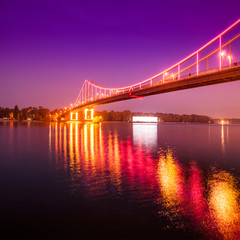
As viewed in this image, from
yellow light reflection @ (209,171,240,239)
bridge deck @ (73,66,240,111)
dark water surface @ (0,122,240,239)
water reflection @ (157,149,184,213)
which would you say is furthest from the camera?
bridge deck @ (73,66,240,111)

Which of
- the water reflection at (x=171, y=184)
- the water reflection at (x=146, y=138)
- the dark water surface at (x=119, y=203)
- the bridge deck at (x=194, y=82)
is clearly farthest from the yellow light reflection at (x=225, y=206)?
the bridge deck at (x=194, y=82)

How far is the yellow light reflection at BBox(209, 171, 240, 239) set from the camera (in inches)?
154

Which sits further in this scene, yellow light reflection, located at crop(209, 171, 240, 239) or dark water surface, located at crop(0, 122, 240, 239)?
yellow light reflection, located at crop(209, 171, 240, 239)

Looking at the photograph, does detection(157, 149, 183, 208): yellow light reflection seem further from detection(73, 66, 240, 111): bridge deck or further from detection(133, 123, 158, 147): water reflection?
detection(73, 66, 240, 111): bridge deck

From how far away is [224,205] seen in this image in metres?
4.96

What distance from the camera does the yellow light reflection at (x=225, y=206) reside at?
3.92m

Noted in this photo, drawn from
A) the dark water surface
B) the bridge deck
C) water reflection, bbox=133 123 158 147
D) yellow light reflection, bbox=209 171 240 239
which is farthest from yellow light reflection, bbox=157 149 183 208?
the bridge deck

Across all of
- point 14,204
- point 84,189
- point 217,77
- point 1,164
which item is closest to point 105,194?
point 84,189

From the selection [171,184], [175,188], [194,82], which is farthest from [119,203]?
[194,82]

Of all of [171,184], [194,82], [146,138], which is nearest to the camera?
[171,184]

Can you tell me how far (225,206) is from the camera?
489 centimetres

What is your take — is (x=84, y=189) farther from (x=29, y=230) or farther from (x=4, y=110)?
(x=4, y=110)

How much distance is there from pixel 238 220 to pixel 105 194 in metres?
2.92

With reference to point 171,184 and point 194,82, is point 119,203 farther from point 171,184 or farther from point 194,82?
point 194,82
